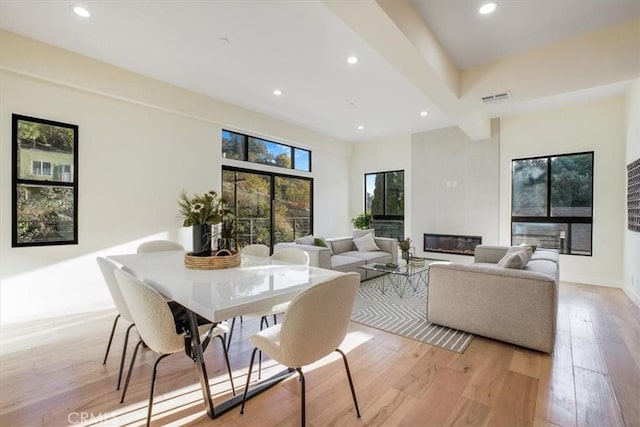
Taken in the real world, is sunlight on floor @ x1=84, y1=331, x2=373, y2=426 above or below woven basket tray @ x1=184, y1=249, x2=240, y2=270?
below

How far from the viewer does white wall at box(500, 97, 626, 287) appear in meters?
4.55

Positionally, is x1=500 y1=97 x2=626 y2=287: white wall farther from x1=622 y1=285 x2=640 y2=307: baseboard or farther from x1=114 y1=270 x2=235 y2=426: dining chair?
x1=114 y1=270 x2=235 y2=426: dining chair

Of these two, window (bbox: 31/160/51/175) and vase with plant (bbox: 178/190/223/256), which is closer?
vase with plant (bbox: 178/190/223/256)

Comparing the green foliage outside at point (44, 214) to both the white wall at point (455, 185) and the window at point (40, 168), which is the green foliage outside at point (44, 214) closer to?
the window at point (40, 168)

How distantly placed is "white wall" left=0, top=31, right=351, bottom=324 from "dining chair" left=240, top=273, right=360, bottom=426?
3334 mm

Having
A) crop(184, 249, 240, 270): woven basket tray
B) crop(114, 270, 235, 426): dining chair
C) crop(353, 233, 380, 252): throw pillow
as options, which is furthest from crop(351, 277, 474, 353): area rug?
crop(114, 270, 235, 426): dining chair

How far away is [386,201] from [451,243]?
1.82 m

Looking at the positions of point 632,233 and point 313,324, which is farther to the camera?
point 632,233

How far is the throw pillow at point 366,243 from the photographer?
5.47 m

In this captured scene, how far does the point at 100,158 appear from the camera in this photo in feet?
12.3

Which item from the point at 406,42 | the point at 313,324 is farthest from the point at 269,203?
the point at 313,324

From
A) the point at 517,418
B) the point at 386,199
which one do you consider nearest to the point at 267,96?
the point at 386,199

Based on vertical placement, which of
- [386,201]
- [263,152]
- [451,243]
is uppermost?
[263,152]

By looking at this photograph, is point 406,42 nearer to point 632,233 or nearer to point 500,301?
point 500,301
